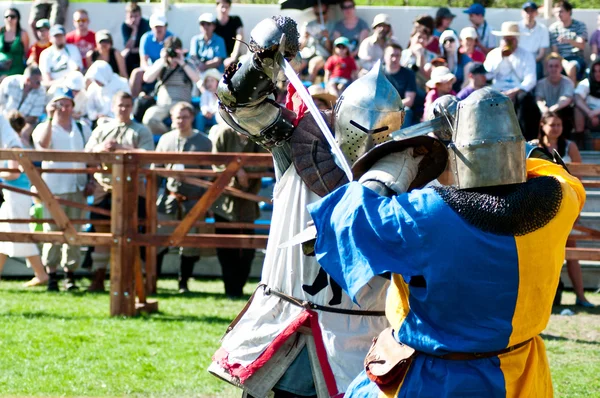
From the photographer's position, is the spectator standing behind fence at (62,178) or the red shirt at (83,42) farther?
the red shirt at (83,42)

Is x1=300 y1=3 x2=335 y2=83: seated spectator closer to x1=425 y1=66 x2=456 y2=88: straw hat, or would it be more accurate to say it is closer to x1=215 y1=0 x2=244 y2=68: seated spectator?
x1=215 y1=0 x2=244 y2=68: seated spectator

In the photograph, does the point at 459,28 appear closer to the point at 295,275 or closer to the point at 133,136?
the point at 133,136

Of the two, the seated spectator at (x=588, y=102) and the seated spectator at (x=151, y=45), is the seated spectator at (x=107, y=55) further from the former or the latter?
the seated spectator at (x=588, y=102)

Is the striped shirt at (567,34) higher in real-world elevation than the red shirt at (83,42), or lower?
higher

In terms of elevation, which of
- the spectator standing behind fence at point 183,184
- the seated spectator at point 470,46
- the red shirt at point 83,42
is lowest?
the spectator standing behind fence at point 183,184

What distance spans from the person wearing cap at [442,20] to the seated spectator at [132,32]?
3867 mm

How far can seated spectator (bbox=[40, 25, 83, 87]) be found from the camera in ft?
41.7

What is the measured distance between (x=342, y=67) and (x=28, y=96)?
3761 millimetres

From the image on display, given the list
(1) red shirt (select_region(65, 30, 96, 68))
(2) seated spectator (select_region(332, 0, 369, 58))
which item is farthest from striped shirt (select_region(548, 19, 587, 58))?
(1) red shirt (select_region(65, 30, 96, 68))

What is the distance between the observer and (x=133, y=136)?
9586mm

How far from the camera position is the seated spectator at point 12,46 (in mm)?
13234

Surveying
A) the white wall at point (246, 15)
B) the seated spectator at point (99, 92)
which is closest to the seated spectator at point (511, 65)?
the white wall at point (246, 15)

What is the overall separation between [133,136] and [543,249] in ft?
23.6

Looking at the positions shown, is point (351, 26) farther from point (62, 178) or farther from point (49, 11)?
point (62, 178)
